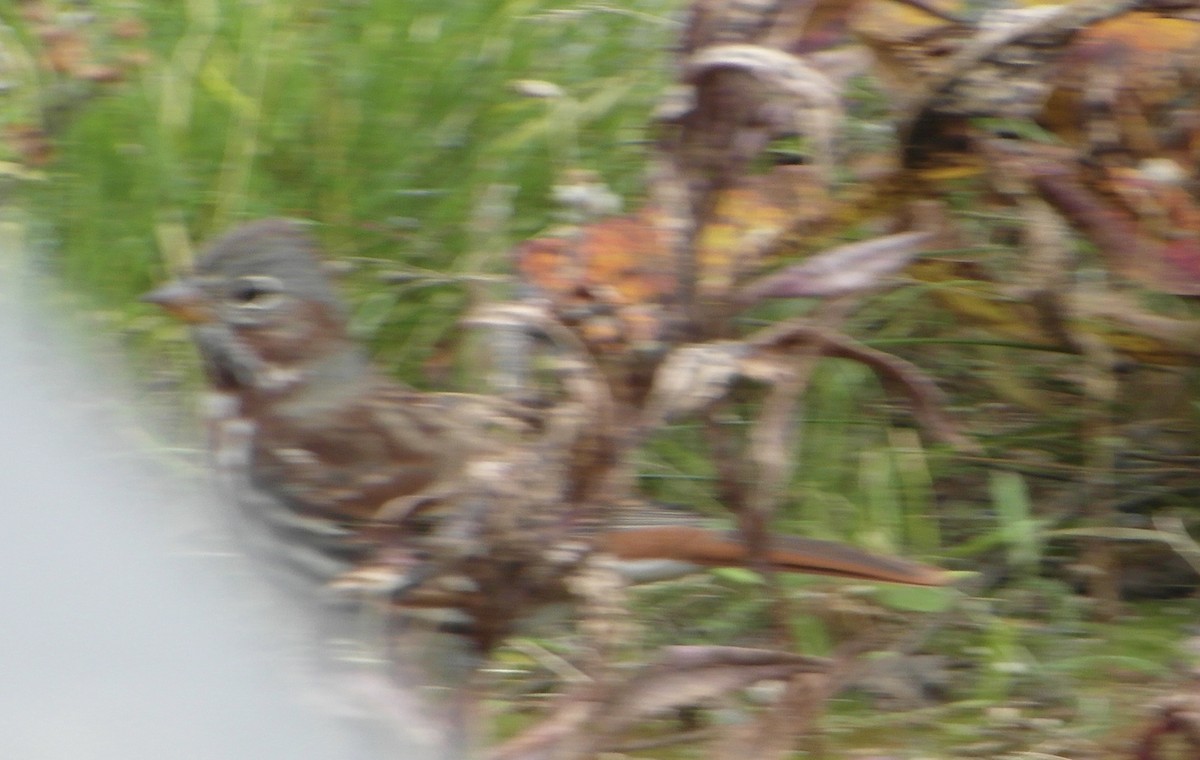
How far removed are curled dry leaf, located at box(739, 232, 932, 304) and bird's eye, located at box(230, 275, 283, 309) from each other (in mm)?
806

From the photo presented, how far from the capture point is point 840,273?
2070mm

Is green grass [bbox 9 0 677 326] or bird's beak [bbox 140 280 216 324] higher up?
green grass [bbox 9 0 677 326]

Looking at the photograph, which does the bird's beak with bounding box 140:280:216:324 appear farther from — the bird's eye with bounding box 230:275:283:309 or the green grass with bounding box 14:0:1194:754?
the green grass with bounding box 14:0:1194:754

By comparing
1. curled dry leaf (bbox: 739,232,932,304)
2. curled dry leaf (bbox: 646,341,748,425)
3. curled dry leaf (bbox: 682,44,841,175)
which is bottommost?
curled dry leaf (bbox: 646,341,748,425)

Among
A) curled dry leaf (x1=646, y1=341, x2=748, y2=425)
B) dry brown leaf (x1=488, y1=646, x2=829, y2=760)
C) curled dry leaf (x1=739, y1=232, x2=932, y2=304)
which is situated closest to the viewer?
dry brown leaf (x1=488, y1=646, x2=829, y2=760)

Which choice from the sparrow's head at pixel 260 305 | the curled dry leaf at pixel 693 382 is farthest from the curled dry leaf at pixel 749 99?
the sparrow's head at pixel 260 305

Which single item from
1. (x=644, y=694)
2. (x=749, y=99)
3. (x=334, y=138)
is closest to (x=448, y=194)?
(x=334, y=138)

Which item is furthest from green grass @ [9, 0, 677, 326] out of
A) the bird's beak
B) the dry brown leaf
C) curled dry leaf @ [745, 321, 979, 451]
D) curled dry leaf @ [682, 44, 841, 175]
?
the dry brown leaf

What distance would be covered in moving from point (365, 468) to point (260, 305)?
0.32m

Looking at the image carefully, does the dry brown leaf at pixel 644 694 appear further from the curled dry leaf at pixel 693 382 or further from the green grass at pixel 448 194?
the green grass at pixel 448 194

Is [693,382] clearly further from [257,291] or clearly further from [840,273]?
[257,291]

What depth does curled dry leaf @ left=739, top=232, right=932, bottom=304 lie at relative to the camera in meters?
2.06

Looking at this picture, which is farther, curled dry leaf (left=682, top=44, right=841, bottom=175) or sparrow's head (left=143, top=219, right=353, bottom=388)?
sparrow's head (left=143, top=219, right=353, bottom=388)

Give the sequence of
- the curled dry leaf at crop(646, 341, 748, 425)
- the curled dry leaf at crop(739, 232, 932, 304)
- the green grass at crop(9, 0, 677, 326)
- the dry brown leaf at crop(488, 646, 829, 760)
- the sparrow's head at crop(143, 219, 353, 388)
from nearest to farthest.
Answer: the dry brown leaf at crop(488, 646, 829, 760) → the curled dry leaf at crop(646, 341, 748, 425) → the curled dry leaf at crop(739, 232, 932, 304) → the sparrow's head at crop(143, 219, 353, 388) → the green grass at crop(9, 0, 677, 326)
